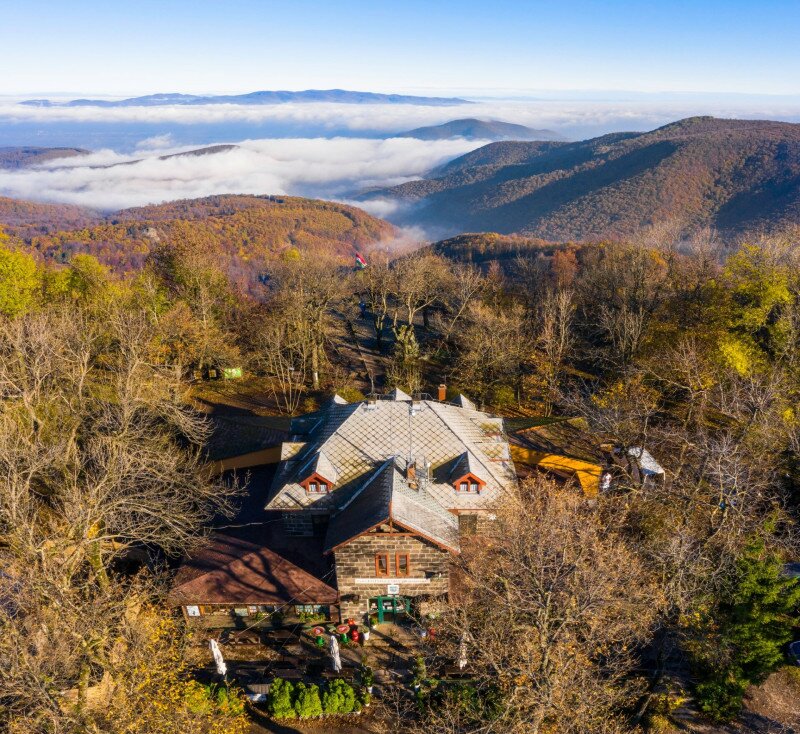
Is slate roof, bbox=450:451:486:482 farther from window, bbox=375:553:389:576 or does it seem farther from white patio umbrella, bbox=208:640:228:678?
white patio umbrella, bbox=208:640:228:678

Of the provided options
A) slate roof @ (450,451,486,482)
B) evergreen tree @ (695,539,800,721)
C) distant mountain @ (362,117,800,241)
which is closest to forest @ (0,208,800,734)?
evergreen tree @ (695,539,800,721)

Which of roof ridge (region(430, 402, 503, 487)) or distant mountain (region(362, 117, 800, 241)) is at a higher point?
distant mountain (region(362, 117, 800, 241))

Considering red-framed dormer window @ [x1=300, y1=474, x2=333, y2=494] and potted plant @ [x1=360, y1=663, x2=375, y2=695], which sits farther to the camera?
red-framed dormer window @ [x1=300, y1=474, x2=333, y2=494]

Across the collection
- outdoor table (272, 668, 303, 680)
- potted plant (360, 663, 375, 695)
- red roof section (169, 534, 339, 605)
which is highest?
red roof section (169, 534, 339, 605)

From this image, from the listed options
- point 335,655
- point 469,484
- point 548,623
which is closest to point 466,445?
point 469,484

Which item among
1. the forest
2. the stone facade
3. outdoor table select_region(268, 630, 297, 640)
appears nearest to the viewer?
the forest

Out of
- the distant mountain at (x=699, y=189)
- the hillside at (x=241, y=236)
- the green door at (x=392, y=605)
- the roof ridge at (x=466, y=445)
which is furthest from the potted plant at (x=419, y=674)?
the distant mountain at (x=699, y=189)
